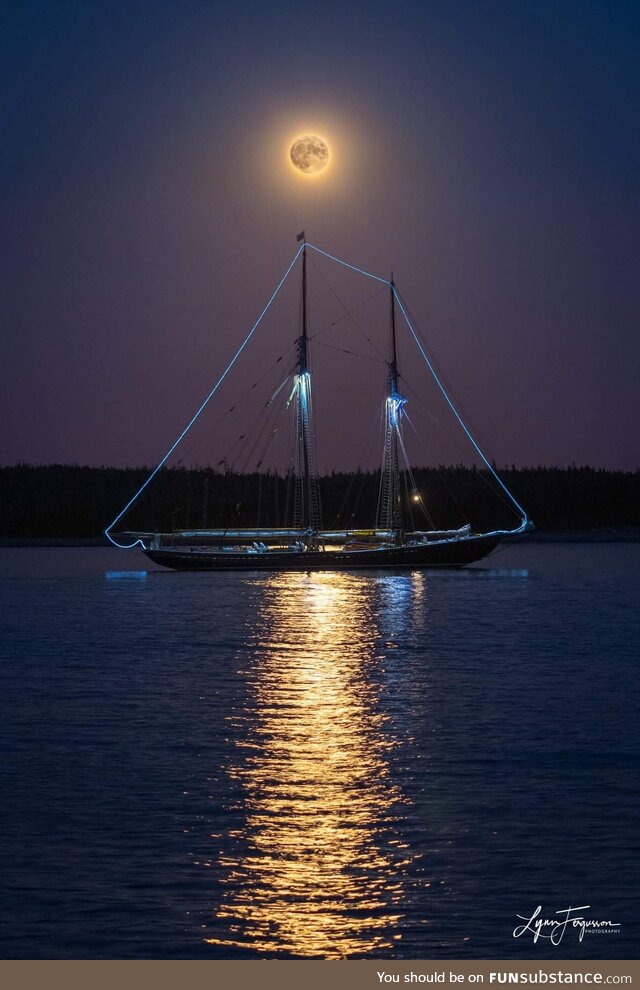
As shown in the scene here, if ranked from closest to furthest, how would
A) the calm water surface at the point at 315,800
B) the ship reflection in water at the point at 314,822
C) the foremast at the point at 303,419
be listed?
the ship reflection in water at the point at 314,822, the calm water surface at the point at 315,800, the foremast at the point at 303,419

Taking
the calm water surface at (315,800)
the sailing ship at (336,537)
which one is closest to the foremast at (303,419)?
the sailing ship at (336,537)

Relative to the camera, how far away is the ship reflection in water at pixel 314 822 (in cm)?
1430

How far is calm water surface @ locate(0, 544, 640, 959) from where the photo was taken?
14406mm

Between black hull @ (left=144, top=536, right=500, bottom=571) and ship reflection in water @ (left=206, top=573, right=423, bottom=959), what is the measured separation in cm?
7823

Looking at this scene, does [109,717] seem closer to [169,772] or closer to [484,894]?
[169,772]

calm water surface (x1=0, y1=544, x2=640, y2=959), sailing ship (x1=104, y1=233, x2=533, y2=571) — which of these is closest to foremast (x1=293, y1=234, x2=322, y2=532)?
sailing ship (x1=104, y1=233, x2=533, y2=571)

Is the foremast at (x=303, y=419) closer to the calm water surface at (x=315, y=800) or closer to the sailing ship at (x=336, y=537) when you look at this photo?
the sailing ship at (x=336, y=537)

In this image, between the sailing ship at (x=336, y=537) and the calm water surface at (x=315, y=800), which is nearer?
the calm water surface at (x=315, y=800)

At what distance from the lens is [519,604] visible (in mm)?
81438

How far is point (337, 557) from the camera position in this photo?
405ft

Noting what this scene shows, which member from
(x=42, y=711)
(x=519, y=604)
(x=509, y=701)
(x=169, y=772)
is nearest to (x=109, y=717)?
(x=42, y=711)

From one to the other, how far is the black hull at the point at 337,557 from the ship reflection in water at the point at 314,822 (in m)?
78.2

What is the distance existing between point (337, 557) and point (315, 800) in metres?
103

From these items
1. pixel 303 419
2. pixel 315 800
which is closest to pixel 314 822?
pixel 315 800
